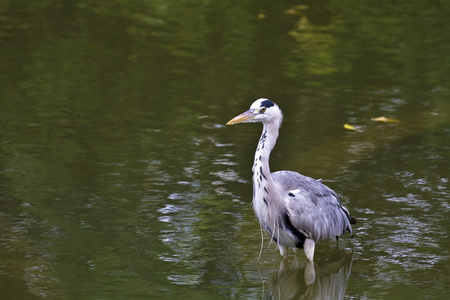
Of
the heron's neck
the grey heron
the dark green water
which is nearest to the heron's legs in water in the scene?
the grey heron

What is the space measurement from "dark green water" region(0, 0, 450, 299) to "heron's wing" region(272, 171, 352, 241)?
302 mm

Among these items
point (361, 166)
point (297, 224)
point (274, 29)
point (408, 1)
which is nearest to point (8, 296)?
point (297, 224)

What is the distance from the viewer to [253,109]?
7.05 m

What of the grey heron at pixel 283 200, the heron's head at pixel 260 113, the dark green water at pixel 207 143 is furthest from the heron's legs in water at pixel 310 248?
the heron's head at pixel 260 113

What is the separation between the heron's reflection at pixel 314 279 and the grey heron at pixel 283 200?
137 millimetres

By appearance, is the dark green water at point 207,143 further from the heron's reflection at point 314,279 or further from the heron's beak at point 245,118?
the heron's beak at point 245,118

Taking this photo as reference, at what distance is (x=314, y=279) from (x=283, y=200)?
27.2 inches

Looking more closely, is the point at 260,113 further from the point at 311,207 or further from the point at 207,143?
the point at 207,143

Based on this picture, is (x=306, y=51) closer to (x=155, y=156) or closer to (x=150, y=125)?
(x=150, y=125)

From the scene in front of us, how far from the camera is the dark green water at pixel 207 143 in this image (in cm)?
698

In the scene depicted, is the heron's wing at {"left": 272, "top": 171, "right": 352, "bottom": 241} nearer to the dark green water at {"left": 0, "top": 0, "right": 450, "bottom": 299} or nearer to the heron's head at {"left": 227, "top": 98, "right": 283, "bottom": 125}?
the dark green water at {"left": 0, "top": 0, "right": 450, "bottom": 299}

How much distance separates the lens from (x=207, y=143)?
10070 millimetres

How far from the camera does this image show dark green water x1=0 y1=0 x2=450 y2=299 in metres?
6.98

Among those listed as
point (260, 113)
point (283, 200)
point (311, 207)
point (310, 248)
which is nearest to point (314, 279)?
point (310, 248)
